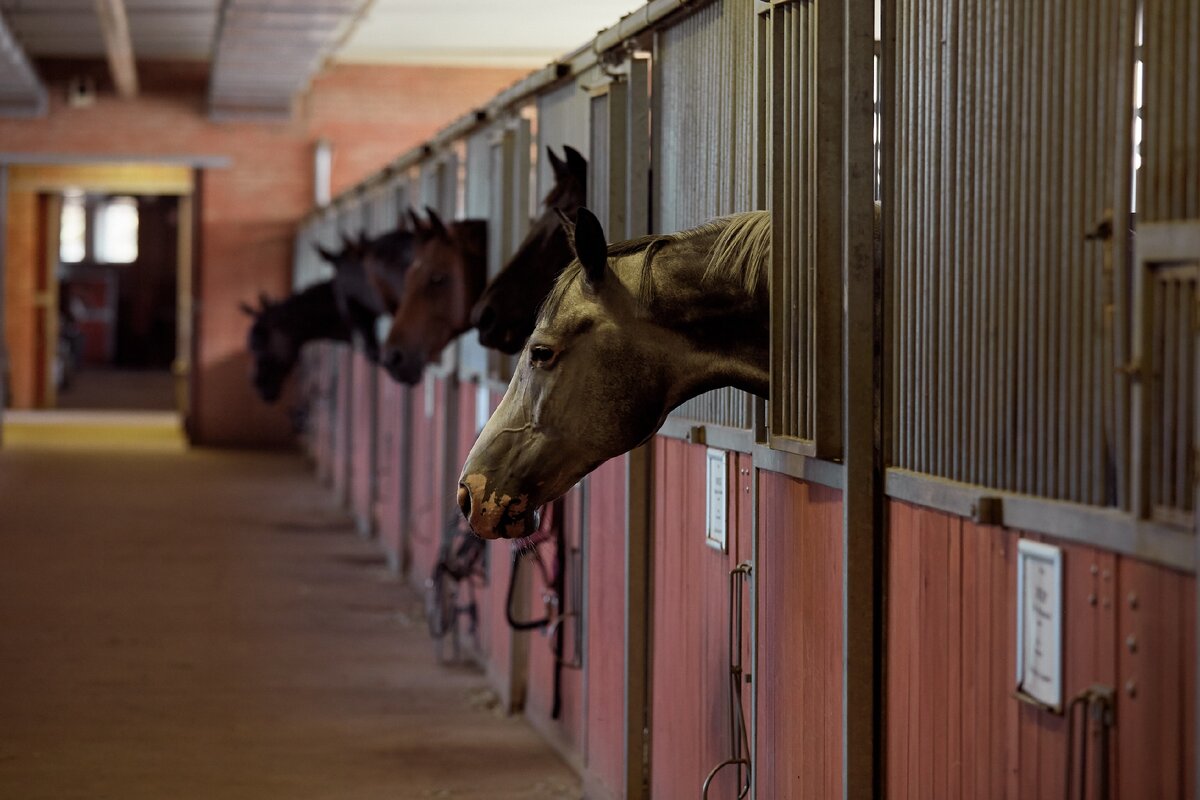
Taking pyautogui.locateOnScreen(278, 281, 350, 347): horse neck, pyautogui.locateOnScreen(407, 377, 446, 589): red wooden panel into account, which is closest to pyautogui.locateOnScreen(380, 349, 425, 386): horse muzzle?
pyautogui.locateOnScreen(407, 377, 446, 589): red wooden panel

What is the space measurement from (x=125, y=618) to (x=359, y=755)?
2455 mm

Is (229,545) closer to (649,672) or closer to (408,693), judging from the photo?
(408,693)

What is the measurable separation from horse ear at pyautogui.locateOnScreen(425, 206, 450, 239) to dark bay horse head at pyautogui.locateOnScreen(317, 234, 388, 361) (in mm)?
2675

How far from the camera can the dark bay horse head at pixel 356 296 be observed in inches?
324

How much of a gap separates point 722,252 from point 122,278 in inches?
1199

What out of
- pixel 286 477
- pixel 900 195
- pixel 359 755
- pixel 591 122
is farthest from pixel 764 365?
pixel 286 477

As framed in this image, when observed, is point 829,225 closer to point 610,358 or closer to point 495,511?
point 610,358

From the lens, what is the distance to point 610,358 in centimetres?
247

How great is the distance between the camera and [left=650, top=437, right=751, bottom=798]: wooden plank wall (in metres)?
2.96

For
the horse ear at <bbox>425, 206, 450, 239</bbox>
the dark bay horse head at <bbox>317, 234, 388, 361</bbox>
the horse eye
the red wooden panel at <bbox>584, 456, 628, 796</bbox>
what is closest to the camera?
the horse eye

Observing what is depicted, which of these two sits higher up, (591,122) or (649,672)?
(591,122)

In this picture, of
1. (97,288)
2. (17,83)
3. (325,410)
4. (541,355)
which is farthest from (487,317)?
(97,288)

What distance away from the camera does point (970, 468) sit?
6.50ft

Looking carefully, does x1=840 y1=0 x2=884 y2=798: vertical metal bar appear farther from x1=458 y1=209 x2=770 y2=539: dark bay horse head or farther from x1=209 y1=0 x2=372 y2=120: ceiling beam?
x1=209 y1=0 x2=372 y2=120: ceiling beam
